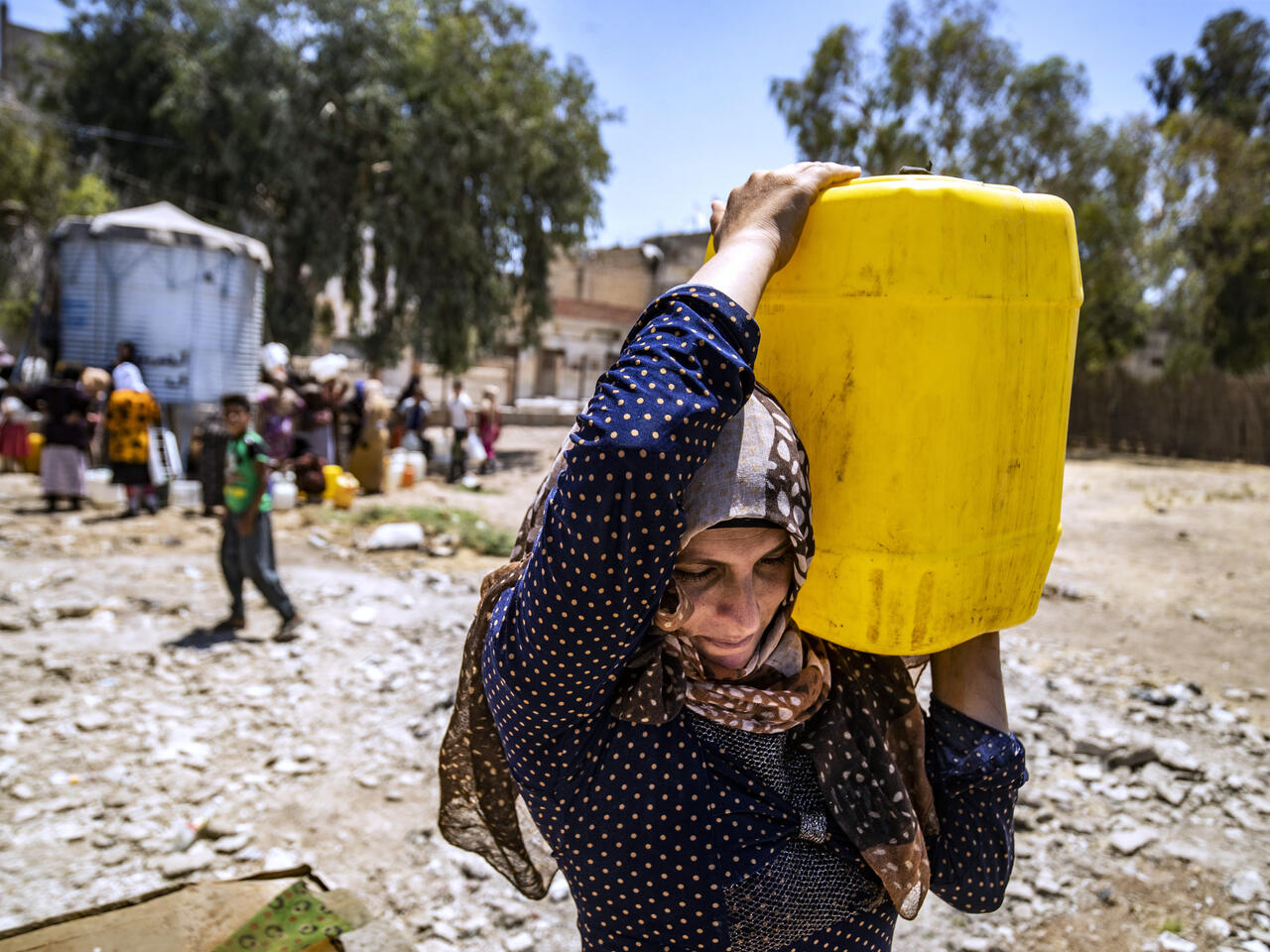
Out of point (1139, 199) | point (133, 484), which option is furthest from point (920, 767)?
point (1139, 199)

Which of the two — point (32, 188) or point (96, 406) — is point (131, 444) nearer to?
point (96, 406)

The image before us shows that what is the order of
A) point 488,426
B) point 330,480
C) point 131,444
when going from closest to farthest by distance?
point 131,444, point 330,480, point 488,426

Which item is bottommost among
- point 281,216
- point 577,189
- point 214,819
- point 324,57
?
point 214,819

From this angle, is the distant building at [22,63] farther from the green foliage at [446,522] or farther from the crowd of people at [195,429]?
the green foliage at [446,522]

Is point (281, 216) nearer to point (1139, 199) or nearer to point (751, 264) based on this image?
point (751, 264)

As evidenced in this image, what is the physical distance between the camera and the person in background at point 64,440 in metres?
8.53

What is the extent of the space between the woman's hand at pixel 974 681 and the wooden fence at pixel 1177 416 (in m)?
20.1

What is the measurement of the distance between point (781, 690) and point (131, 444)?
9.09 metres

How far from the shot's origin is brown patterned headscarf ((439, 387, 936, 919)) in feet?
2.97

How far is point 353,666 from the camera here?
4.89 meters

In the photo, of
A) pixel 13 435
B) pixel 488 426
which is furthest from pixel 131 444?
pixel 488 426

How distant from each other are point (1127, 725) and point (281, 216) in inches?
617

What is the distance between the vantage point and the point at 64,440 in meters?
8.55

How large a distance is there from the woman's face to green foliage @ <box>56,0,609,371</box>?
1482 centimetres
